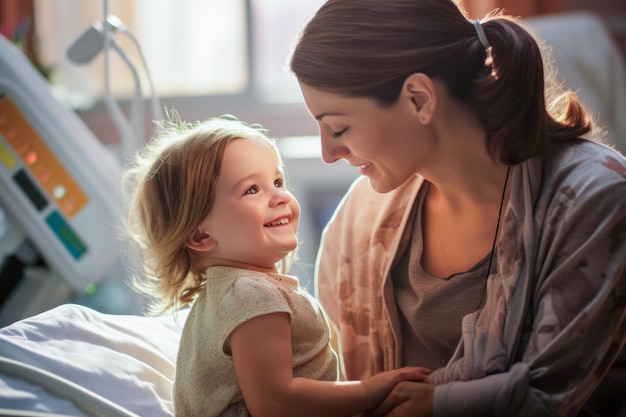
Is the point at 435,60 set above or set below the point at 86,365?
above

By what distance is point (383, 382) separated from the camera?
4.40 feet

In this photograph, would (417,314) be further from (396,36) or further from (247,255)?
(396,36)

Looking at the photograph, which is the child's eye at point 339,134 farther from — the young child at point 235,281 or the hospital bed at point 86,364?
the hospital bed at point 86,364

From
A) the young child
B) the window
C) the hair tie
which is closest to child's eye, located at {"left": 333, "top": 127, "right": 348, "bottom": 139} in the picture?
the young child

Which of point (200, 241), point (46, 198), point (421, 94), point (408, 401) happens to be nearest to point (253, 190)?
point (200, 241)

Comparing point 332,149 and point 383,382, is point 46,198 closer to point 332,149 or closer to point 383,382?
point 332,149

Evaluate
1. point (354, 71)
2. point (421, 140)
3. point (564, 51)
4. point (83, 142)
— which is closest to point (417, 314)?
point (421, 140)

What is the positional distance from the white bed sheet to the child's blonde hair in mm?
131

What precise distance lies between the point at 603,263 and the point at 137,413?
0.77 metres

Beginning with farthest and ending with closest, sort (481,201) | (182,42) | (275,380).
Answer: (182,42) < (481,201) < (275,380)

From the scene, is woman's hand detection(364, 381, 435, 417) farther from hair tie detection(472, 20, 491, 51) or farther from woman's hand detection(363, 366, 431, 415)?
hair tie detection(472, 20, 491, 51)

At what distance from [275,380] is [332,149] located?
0.41 meters

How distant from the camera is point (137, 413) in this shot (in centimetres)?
141

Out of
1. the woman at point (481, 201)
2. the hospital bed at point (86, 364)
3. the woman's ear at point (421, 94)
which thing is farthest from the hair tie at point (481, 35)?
the hospital bed at point (86, 364)
